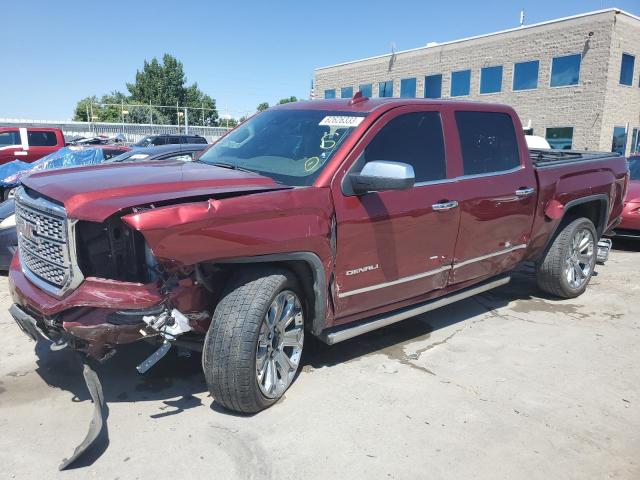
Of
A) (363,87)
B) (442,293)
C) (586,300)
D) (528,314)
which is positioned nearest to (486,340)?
(442,293)

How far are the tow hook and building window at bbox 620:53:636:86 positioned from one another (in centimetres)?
2616

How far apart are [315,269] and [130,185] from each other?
3.96 feet

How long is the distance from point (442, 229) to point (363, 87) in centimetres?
3305

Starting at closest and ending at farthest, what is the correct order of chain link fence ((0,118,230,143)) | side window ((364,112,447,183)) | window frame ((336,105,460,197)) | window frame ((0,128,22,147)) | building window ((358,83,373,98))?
window frame ((336,105,460,197)) < side window ((364,112,447,183)) < window frame ((0,128,22,147)) < building window ((358,83,373,98)) < chain link fence ((0,118,230,143))

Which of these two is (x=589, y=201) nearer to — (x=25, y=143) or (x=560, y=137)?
(x=25, y=143)

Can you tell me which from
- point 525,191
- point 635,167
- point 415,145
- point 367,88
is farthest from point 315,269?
point 367,88

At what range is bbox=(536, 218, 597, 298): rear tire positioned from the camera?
559 cm

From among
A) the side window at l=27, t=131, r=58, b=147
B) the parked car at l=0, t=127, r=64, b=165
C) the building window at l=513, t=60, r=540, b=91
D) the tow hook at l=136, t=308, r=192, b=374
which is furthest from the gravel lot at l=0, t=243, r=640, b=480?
the building window at l=513, t=60, r=540, b=91

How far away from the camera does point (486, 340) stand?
183 inches

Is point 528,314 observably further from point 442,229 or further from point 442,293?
point 442,229

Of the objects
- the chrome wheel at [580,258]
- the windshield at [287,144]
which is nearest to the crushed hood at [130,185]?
the windshield at [287,144]

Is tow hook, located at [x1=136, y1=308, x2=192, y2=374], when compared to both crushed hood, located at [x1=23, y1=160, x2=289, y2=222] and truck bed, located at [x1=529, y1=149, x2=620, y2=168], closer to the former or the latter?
crushed hood, located at [x1=23, y1=160, x2=289, y2=222]

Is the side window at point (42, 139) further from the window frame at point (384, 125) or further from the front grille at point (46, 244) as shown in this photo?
the window frame at point (384, 125)

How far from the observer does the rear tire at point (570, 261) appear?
5590mm
